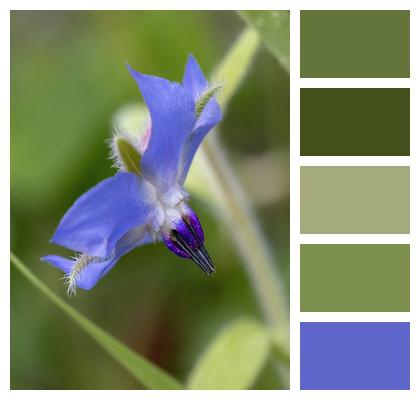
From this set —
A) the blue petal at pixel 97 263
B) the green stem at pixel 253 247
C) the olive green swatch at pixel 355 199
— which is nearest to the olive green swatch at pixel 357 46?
the olive green swatch at pixel 355 199

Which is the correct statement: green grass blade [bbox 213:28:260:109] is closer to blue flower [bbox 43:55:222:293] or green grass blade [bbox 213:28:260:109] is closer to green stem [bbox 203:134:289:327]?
green stem [bbox 203:134:289:327]

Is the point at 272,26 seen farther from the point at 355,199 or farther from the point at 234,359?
the point at 234,359

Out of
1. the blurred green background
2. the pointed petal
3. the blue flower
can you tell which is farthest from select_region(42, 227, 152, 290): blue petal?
the blurred green background

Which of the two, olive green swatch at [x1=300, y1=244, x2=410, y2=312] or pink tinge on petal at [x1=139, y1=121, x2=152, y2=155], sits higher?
pink tinge on petal at [x1=139, y1=121, x2=152, y2=155]

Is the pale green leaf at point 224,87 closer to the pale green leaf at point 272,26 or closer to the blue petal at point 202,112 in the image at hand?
the pale green leaf at point 272,26

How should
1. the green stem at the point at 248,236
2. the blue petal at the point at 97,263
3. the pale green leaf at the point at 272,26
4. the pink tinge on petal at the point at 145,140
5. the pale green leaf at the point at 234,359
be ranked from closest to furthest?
the blue petal at the point at 97,263, the pink tinge on petal at the point at 145,140, the pale green leaf at the point at 272,26, the pale green leaf at the point at 234,359, the green stem at the point at 248,236
